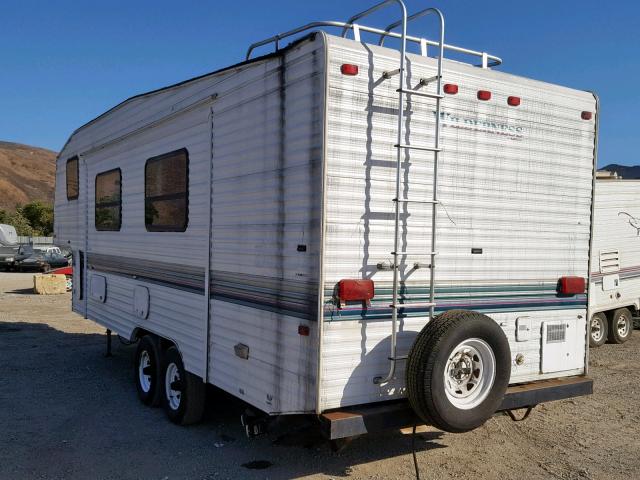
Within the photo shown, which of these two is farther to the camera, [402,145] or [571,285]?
[571,285]

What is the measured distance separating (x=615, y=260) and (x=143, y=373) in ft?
25.8

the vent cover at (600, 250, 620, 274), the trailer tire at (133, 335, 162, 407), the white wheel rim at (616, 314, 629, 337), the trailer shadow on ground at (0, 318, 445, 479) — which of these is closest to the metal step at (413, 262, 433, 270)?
the trailer shadow on ground at (0, 318, 445, 479)

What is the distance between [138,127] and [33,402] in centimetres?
319

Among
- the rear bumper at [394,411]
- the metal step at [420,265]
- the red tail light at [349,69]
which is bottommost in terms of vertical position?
the rear bumper at [394,411]

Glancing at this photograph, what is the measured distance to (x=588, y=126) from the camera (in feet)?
17.3

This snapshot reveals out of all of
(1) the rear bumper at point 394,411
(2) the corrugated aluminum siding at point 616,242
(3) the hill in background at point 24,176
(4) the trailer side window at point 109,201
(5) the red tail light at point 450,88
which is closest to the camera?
(1) the rear bumper at point 394,411

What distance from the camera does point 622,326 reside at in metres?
10.9

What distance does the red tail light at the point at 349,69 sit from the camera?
3893 mm

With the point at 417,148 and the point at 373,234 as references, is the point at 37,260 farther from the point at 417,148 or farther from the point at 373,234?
the point at 417,148

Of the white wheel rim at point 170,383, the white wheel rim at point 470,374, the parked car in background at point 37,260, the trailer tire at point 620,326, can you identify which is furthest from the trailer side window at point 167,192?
the parked car in background at point 37,260

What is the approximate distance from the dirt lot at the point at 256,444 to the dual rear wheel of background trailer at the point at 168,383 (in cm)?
13

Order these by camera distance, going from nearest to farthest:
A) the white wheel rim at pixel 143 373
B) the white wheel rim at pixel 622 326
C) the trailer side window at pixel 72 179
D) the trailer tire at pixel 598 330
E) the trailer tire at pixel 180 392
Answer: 1. the trailer tire at pixel 180 392
2. the white wheel rim at pixel 143 373
3. the trailer side window at pixel 72 179
4. the trailer tire at pixel 598 330
5. the white wheel rim at pixel 622 326

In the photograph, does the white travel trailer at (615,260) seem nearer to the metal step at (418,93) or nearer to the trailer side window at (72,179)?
the metal step at (418,93)

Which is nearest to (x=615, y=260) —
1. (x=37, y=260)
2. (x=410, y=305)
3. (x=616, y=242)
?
(x=616, y=242)
